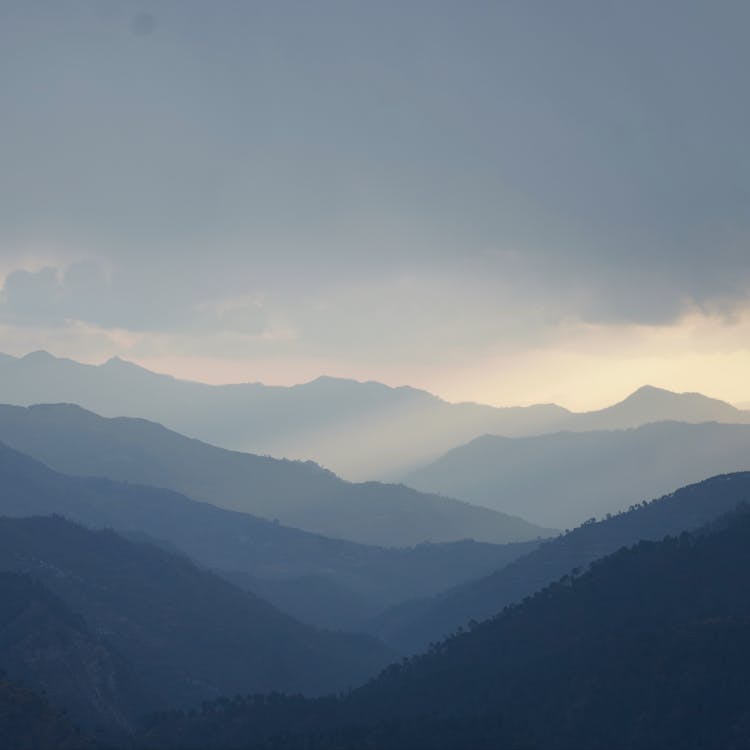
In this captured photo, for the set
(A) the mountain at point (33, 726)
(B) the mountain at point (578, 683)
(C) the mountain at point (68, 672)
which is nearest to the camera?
(A) the mountain at point (33, 726)

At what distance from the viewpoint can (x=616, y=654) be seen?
157875 millimetres

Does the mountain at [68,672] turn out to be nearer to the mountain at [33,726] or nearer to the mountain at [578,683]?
the mountain at [578,683]

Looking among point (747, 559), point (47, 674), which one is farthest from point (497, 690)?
point (47, 674)

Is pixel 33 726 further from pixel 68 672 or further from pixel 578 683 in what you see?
pixel 578 683

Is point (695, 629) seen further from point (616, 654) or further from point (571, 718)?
point (571, 718)

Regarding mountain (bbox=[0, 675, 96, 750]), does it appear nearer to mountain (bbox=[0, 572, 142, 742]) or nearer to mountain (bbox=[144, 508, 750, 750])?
mountain (bbox=[144, 508, 750, 750])

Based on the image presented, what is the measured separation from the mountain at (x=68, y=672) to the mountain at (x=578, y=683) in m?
15.4

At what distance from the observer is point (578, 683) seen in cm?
15475

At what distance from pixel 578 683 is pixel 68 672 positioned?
8532 cm

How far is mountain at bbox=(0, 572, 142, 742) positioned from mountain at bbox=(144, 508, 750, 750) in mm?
15436

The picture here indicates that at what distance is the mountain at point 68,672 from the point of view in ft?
591

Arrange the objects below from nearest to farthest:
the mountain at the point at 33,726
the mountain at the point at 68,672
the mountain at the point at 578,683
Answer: the mountain at the point at 33,726 → the mountain at the point at 578,683 → the mountain at the point at 68,672

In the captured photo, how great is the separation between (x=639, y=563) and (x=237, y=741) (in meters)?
77.4

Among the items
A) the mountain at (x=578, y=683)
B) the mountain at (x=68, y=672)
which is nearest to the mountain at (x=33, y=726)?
the mountain at (x=578, y=683)
